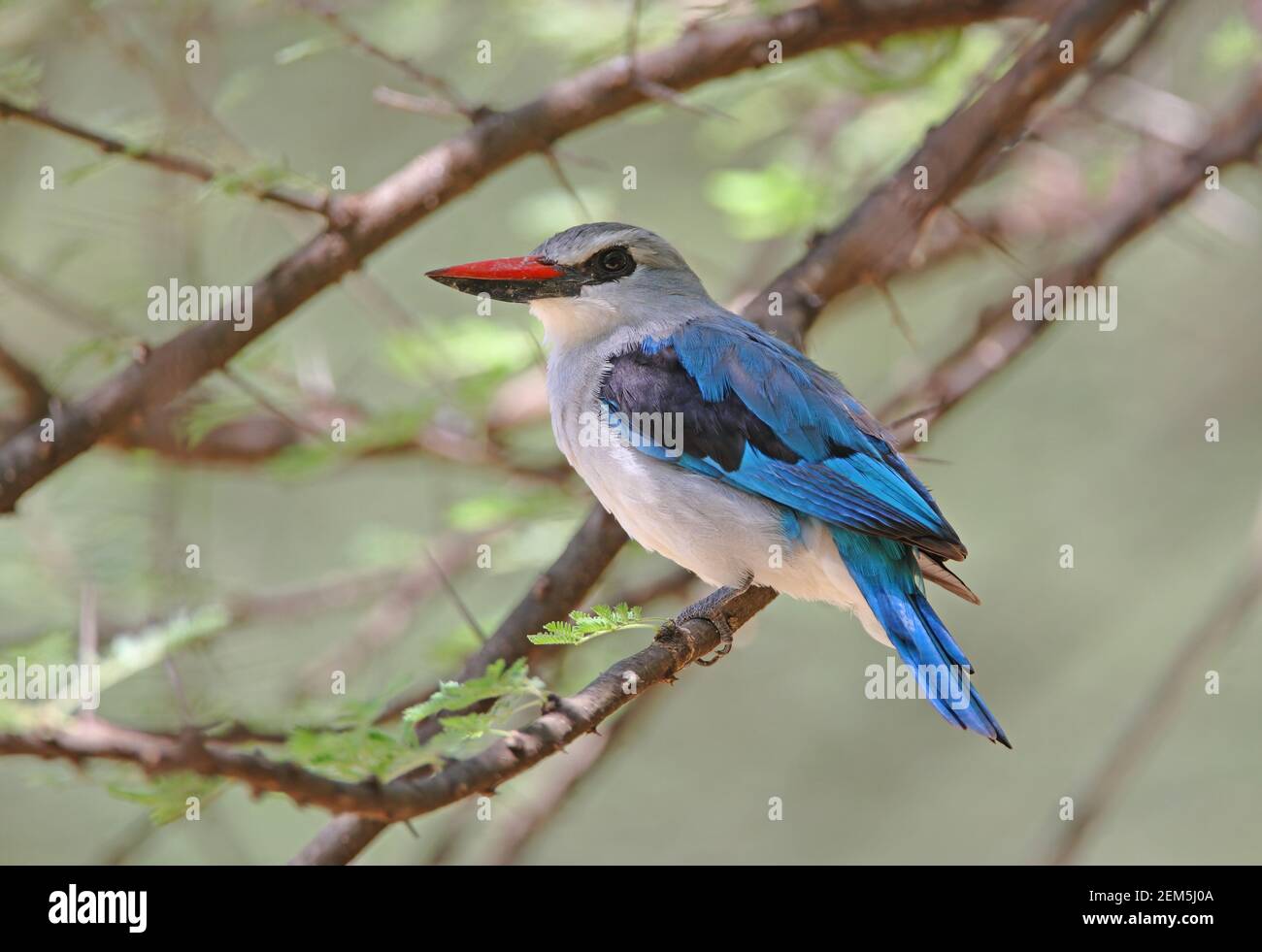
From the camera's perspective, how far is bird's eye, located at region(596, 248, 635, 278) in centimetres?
353

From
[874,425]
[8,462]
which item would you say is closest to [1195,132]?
[874,425]

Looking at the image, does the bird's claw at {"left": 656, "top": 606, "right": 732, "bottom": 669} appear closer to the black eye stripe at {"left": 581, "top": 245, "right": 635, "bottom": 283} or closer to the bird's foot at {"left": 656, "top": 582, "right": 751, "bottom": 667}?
the bird's foot at {"left": 656, "top": 582, "right": 751, "bottom": 667}

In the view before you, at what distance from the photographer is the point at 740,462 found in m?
3.20

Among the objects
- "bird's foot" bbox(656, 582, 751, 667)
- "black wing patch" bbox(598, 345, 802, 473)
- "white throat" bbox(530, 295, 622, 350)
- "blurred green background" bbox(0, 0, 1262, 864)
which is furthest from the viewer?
"blurred green background" bbox(0, 0, 1262, 864)

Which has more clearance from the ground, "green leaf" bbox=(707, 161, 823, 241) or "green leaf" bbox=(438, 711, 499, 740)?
"green leaf" bbox=(707, 161, 823, 241)

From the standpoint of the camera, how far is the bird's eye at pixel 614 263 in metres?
3.53

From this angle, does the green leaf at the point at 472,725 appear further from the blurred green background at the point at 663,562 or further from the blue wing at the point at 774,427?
the blurred green background at the point at 663,562

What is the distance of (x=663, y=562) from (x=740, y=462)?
2675mm

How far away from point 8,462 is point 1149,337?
6193mm

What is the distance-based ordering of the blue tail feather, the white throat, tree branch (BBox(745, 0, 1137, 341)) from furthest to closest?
the white throat < tree branch (BBox(745, 0, 1137, 341)) < the blue tail feather

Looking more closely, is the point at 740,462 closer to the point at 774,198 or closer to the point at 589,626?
the point at 589,626

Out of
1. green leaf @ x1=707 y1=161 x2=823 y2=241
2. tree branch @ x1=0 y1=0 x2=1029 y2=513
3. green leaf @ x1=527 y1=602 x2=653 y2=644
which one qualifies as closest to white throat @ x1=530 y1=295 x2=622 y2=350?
tree branch @ x1=0 y1=0 x2=1029 y2=513

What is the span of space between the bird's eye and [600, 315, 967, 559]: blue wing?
0.25 meters

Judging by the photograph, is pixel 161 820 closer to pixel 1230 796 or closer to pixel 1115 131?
pixel 1115 131
